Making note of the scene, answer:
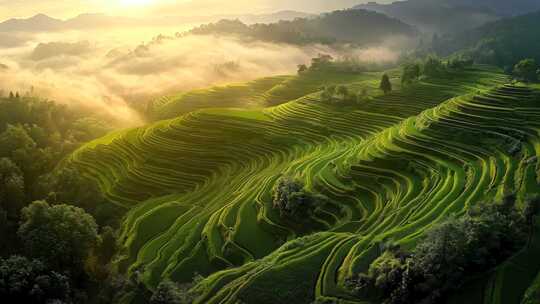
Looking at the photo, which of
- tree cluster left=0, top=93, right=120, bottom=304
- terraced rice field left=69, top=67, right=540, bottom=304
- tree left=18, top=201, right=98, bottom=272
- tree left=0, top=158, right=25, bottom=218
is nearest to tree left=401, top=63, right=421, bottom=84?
terraced rice field left=69, top=67, right=540, bottom=304

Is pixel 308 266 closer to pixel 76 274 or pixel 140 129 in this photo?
pixel 76 274

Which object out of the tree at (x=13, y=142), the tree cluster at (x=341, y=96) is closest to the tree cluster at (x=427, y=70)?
the tree cluster at (x=341, y=96)

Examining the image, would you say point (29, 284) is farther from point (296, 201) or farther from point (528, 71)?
point (528, 71)

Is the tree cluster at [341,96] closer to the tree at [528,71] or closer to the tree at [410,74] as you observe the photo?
the tree at [410,74]

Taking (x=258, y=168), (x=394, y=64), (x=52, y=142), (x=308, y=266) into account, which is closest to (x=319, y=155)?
(x=258, y=168)

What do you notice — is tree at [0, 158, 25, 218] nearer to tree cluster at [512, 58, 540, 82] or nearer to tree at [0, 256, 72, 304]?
tree at [0, 256, 72, 304]

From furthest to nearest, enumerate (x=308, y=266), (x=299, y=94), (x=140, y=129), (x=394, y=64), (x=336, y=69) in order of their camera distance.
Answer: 1. (x=394, y=64)
2. (x=336, y=69)
3. (x=299, y=94)
4. (x=140, y=129)
5. (x=308, y=266)

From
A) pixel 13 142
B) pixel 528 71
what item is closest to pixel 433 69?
pixel 528 71

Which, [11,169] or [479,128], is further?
[11,169]
